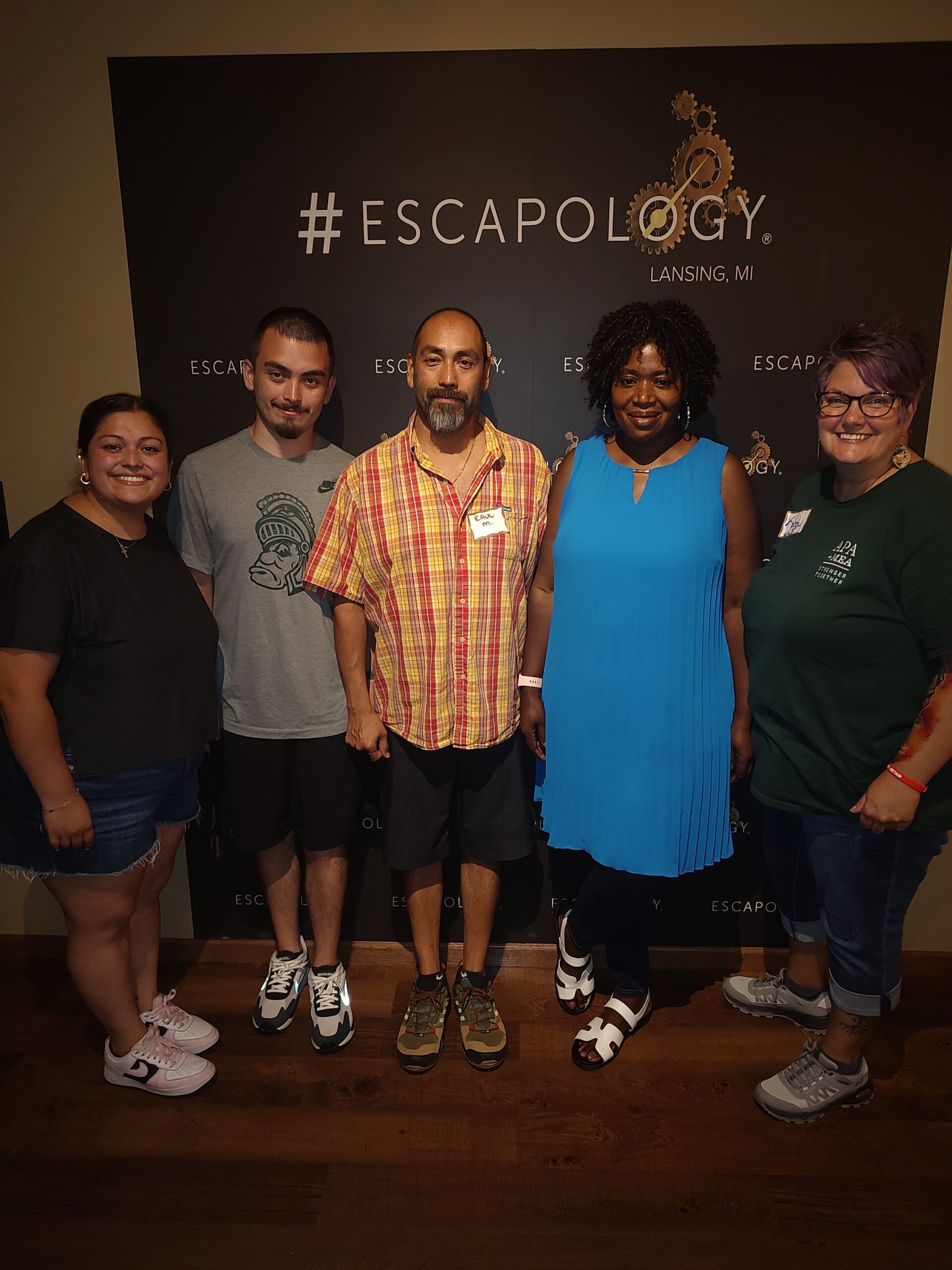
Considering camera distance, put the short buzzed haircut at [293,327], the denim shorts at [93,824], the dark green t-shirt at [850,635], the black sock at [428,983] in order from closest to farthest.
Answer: the dark green t-shirt at [850,635] < the denim shorts at [93,824] < the short buzzed haircut at [293,327] < the black sock at [428,983]

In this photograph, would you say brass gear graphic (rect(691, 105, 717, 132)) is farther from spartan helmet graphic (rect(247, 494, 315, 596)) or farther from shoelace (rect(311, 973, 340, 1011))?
shoelace (rect(311, 973, 340, 1011))

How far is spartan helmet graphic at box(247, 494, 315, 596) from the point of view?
2.04m

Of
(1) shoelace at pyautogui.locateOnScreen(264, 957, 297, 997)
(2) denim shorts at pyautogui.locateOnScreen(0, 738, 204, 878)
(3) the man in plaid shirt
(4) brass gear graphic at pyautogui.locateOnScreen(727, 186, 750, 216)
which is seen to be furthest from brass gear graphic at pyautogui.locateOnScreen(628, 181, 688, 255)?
(1) shoelace at pyautogui.locateOnScreen(264, 957, 297, 997)

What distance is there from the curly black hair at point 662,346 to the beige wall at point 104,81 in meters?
0.72

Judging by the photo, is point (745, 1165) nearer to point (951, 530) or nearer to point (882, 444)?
point (951, 530)

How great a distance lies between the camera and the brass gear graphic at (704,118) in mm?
2055

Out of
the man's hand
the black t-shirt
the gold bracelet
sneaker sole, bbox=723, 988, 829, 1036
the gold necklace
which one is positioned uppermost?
the gold necklace

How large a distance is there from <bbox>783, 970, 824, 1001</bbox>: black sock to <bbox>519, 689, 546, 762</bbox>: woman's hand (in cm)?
107

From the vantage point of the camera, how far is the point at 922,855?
1.79m

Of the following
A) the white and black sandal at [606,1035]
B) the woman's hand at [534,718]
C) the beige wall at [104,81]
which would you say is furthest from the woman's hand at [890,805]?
the beige wall at [104,81]

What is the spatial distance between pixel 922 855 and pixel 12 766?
219 cm

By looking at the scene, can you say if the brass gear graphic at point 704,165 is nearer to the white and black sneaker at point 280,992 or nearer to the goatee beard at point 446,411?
the goatee beard at point 446,411

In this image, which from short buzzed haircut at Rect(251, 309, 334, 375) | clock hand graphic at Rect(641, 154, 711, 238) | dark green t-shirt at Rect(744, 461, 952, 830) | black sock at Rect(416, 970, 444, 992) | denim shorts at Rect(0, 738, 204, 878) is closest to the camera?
dark green t-shirt at Rect(744, 461, 952, 830)

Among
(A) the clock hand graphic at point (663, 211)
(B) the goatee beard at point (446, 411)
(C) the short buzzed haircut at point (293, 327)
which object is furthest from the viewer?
(A) the clock hand graphic at point (663, 211)
